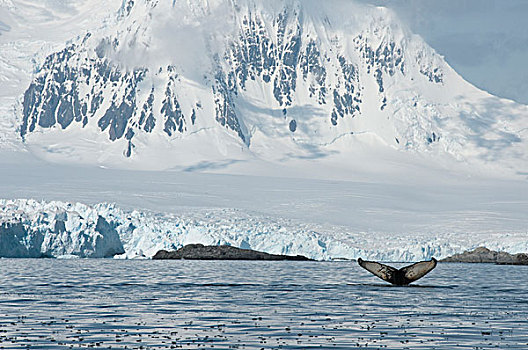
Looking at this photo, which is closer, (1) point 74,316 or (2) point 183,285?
(1) point 74,316

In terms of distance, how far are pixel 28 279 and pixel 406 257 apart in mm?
111721

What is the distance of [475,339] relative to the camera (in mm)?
38844

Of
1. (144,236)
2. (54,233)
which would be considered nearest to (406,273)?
(54,233)

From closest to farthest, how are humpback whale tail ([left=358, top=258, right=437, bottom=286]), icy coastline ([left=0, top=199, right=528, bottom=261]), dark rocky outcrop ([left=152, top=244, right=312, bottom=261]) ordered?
humpback whale tail ([left=358, top=258, right=437, bottom=286]) < icy coastline ([left=0, top=199, right=528, bottom=261]) < dark rocky outcrop ([left=152, top=244, right=312, bottom=261])

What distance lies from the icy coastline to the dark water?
90.2 meters

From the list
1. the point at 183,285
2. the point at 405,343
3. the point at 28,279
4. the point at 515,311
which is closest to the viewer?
the point at 405,343

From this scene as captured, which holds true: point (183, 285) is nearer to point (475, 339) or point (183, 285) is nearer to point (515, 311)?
point (515, 311)

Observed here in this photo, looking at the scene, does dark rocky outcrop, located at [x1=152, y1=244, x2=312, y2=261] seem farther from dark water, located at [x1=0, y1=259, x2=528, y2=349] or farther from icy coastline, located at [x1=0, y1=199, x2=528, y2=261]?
dark water, located at [x1=0, y1=259, x2=528, y2=349]

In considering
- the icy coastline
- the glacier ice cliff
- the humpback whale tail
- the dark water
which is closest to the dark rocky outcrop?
the icy coastline

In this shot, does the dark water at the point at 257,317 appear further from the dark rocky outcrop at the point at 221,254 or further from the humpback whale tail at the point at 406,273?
the dark rocky outcrop at the point at 221,254

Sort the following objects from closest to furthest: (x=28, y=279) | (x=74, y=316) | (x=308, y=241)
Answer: (x=74, y=316)
(x=28, y=279)
(x=308, y=241)

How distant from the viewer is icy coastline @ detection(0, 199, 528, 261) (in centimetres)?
15950

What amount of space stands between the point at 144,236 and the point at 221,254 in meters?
17.4

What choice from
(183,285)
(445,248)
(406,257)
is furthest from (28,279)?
(445,248)
